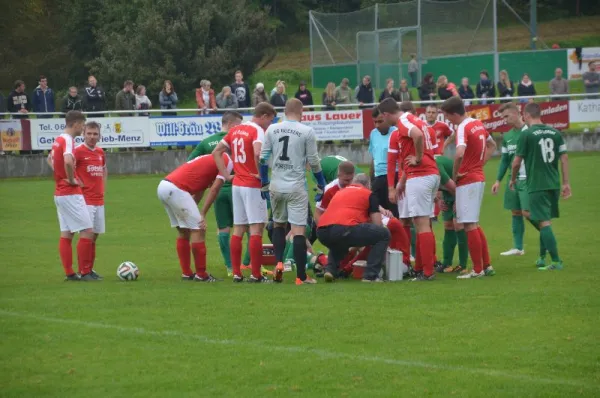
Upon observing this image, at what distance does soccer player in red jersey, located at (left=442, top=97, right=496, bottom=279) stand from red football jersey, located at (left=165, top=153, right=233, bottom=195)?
2846 millimetres

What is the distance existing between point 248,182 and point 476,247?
2.87 metres

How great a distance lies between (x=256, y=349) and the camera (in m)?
8.66

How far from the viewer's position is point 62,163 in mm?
13031

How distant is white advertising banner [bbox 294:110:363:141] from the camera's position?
31531mm

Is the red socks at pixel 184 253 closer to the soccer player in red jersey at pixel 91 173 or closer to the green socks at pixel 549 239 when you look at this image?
the soccer player in red jersey at pixel 91 173

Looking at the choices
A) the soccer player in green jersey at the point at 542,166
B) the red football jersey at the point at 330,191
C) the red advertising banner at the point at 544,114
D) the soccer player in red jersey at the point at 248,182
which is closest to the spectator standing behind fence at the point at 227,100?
the red advertising banner at the point at 544,114

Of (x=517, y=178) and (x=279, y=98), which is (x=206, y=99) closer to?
(x=279, y=98)

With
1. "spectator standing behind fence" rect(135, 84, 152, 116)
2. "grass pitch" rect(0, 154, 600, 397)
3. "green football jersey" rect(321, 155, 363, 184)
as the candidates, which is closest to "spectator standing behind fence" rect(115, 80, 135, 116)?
"spectator standing behind fence" rect(135, 84, 152, 116)

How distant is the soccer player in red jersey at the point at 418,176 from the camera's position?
1235 centimetres

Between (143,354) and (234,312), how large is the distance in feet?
6.22

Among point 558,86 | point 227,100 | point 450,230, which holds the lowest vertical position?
point 450,230

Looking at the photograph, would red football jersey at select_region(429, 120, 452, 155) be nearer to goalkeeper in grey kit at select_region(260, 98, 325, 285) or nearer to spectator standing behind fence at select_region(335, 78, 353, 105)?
goalkeeper in grey kit at select_region(260, 98, 325, 285)

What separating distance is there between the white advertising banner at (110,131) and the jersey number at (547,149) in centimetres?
1909

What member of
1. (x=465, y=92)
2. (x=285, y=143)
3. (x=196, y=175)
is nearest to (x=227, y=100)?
(x=465, y=92)
